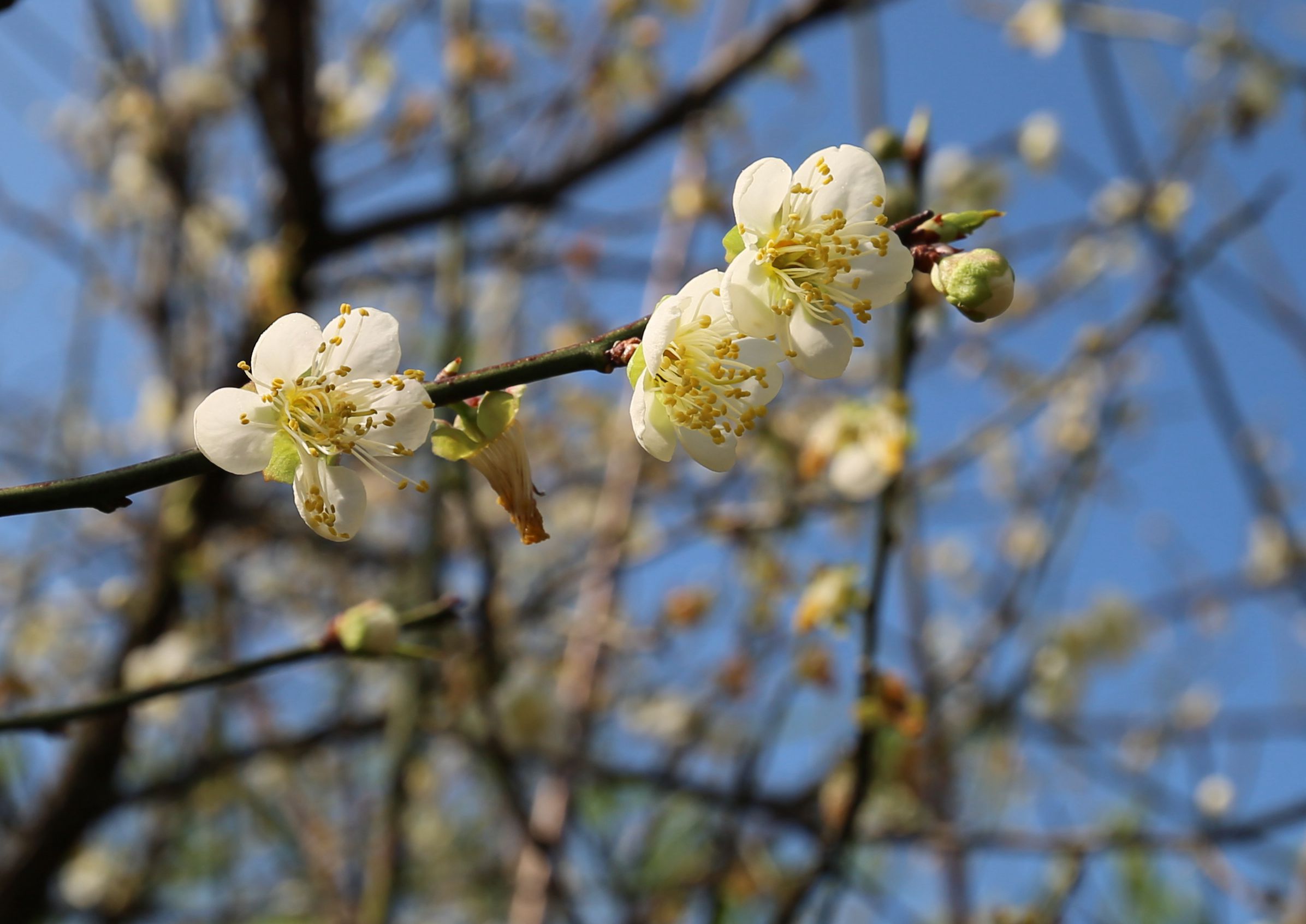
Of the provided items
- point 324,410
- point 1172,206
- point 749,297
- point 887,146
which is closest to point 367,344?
point 324,410

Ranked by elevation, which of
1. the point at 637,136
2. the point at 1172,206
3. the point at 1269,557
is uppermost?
the point at 637,136

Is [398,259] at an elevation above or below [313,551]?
above

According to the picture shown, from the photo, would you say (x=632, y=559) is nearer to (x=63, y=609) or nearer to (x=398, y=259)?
(x=398, y=259)

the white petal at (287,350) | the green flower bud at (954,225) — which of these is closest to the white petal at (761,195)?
the green flower bud at (954,225)

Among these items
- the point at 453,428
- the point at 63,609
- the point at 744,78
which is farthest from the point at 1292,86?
the point at 63,609

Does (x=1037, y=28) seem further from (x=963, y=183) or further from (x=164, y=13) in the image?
(x=164, y=13)

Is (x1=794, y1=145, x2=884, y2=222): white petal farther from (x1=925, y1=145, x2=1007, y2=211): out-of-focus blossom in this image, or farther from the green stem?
(x1=925, y1=145, x2=1007, y2=211): out-of-focus blossom
